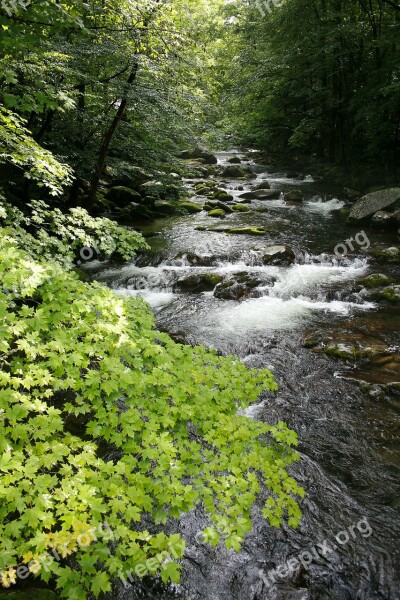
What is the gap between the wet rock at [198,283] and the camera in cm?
1084

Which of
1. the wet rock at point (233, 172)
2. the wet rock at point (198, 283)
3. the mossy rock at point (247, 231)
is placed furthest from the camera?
the wet rock at point (233, 172)

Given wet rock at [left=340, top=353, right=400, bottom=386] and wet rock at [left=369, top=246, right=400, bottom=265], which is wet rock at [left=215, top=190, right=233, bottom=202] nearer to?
wet rock at [left=369, top=246, right=400, bottom=265]

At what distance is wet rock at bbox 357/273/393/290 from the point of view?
1034 cm

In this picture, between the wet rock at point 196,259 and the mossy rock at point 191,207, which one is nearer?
the wet rock at point 196,259

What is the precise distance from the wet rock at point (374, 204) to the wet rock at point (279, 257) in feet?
15.5

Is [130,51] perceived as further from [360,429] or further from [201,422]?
[360,429]

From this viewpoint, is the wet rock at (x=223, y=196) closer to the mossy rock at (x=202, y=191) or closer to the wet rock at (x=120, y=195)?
the mossy rock at (x=202, y=191)

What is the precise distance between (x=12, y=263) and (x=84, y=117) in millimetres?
9654

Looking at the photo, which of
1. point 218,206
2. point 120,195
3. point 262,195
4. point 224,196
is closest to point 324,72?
point 262,195

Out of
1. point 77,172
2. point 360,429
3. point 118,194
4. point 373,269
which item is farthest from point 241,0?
point 360,429

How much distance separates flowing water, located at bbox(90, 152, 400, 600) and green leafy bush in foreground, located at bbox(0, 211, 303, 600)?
2.80 feet

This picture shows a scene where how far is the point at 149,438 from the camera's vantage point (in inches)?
129

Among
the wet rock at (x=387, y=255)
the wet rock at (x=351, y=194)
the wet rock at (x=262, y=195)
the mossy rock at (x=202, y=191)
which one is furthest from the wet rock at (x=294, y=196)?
the wet rock at (x=387, y=255)

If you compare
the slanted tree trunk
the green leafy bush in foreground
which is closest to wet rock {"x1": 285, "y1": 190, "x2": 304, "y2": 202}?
the slanted tree trunk
